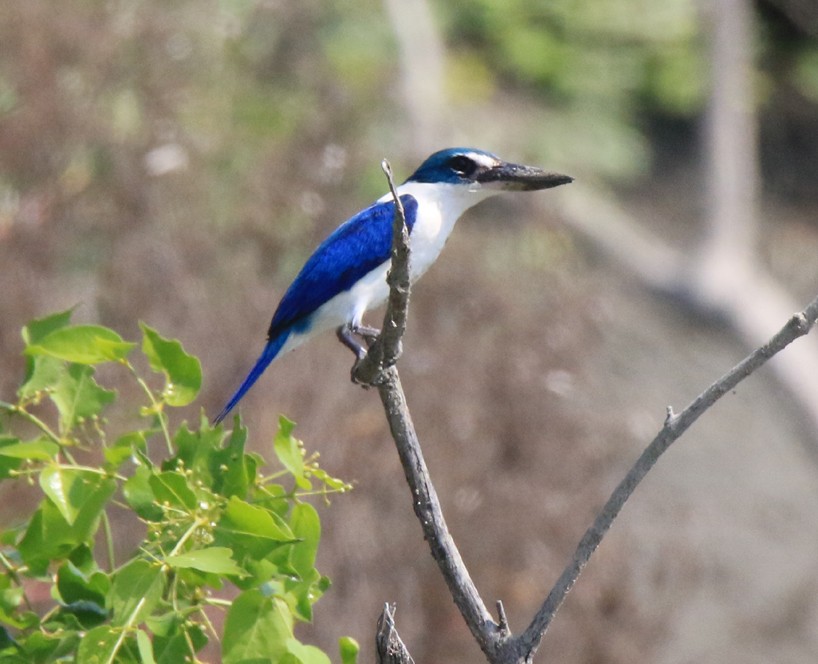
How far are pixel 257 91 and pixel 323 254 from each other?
14.0 feet

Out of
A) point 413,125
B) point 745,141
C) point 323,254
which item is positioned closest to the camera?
point 323,254

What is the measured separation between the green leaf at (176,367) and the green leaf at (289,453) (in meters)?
0.18

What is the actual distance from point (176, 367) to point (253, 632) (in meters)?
0.45

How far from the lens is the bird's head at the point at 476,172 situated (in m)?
3.07

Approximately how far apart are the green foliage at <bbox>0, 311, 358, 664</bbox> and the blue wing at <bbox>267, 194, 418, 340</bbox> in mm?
1193

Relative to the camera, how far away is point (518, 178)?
3082 millimetres

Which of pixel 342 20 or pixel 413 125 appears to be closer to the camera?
pixel 413 125

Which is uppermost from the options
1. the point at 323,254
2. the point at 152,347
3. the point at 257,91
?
the point at 152,347

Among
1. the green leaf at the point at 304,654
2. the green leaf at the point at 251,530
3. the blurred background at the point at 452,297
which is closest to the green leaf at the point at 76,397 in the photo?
the green leaf at the point at 251,530

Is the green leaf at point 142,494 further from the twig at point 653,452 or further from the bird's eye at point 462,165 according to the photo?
the bird's eye at point 462,165

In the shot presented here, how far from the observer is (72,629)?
6.04 feet

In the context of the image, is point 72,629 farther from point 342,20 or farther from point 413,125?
point 342,20

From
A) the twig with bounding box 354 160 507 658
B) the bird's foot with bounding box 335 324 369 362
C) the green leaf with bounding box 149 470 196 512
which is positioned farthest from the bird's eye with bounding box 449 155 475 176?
the green leaf with bounding box 149 470 196 512

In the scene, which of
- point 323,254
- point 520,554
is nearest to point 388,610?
point 323,254
